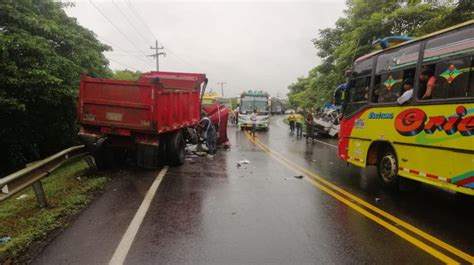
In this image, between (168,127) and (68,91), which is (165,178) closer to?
(168,127)

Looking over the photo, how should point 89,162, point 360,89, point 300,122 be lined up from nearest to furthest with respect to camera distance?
point 360,89 → point 89,162 → point 300,122

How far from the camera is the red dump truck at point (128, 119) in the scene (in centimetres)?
993

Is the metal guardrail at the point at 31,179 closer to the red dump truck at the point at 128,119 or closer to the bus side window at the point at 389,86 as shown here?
the red dump truck at the point at 128,119

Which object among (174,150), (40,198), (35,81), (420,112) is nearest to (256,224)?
(420,112)

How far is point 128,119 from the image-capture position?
10.1m

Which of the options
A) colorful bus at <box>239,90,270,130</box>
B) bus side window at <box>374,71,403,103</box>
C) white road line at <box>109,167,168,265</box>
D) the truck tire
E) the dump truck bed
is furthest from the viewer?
colorful bus at <box>239,90,270,130</box>

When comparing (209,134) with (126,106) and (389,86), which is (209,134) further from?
(389,86)

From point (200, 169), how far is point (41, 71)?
6.01 m

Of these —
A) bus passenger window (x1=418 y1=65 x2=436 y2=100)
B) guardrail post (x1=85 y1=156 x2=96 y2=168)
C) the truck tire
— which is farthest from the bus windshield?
bus passenger window (x1=418 y1=65 x2=436 y2=100)

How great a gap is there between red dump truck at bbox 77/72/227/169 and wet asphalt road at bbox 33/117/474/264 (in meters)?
0.98

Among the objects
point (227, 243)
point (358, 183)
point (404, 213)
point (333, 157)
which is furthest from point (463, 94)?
point (333, 157)

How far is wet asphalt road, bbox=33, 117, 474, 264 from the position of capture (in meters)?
4.60

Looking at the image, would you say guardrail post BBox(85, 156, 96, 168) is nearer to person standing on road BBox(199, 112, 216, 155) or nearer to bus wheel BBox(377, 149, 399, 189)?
person standing on road BBox(199, 112, 216, 155)

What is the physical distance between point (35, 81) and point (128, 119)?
4168mm
